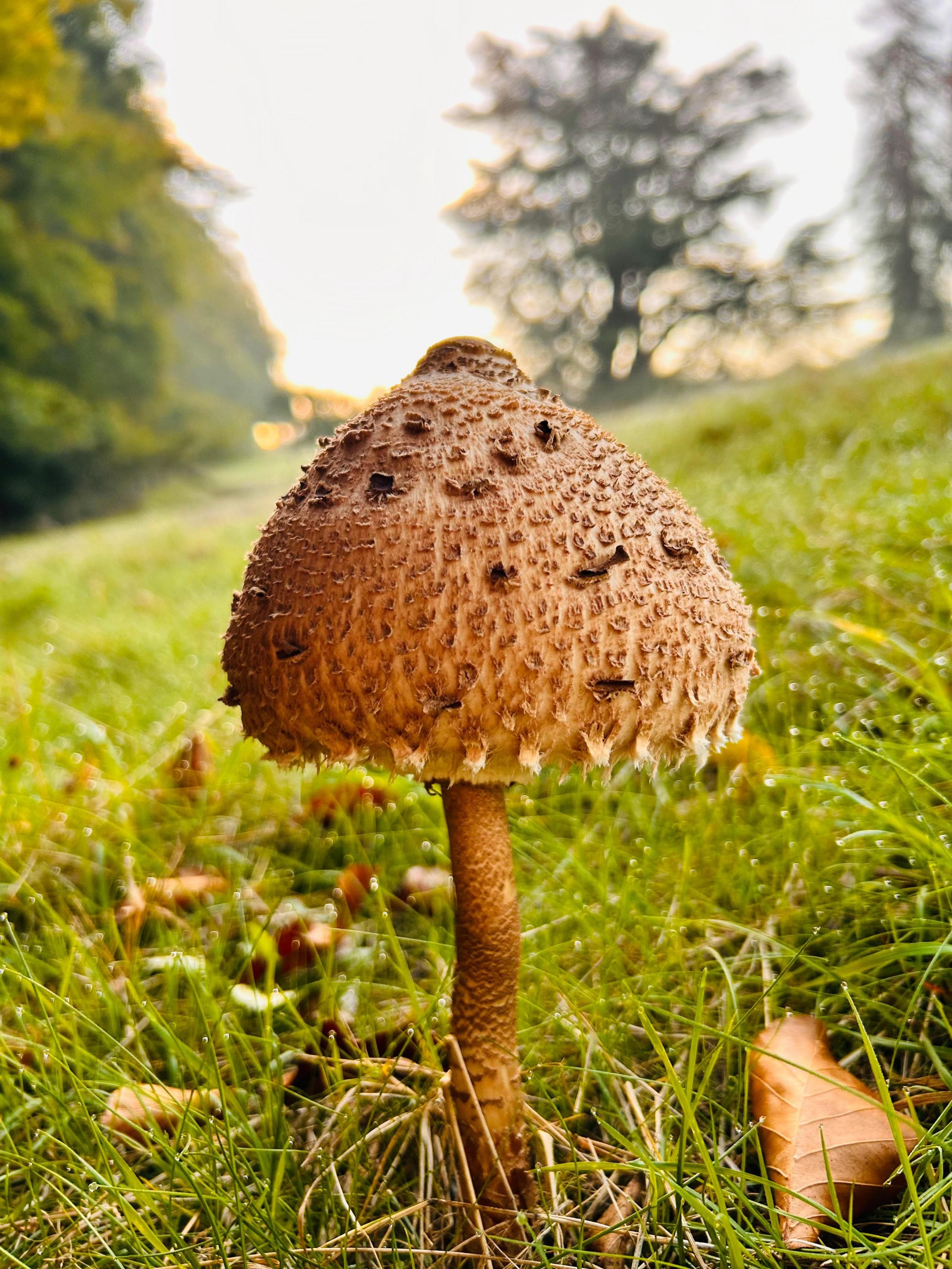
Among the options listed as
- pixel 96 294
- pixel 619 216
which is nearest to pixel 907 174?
pixel 619 216

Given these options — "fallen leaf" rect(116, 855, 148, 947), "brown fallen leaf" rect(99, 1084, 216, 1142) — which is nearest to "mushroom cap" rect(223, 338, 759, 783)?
"brown fallen leaf" rect(99, 1084, 216, 1142)

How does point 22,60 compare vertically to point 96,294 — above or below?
below

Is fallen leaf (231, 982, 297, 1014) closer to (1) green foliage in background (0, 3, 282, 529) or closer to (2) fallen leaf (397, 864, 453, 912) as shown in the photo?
(2) fallen leaf (397, 864, 453, 912)

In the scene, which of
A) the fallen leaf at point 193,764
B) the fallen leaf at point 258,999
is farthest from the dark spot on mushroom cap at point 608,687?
the fallen leaf at point 193,764

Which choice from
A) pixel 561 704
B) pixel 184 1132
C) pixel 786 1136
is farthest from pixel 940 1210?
pixel 184 1132

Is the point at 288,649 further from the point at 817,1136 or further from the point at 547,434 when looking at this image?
the point at 817,1136

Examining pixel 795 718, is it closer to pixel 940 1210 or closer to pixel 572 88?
pixel 940 1210
